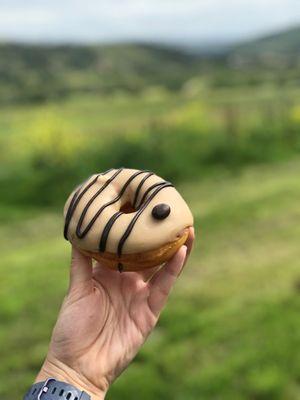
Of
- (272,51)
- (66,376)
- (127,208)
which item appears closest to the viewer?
(66,376)

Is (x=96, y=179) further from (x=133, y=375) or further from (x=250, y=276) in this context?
(x=250, y=276)

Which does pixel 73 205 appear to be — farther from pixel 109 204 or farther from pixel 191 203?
pixel 191 203

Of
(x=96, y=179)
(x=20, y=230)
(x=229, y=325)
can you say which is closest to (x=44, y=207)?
(x=20, y=230)

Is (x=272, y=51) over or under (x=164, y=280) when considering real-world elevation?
over

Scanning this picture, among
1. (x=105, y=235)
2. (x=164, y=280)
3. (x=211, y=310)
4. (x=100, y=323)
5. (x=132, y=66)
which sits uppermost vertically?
(x=132, y=66)

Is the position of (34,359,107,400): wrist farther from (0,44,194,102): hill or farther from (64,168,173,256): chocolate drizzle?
(0,44,194,102): hill

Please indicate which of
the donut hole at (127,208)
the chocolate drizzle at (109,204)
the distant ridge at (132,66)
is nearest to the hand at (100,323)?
the chocolate drizzle at (109,204)

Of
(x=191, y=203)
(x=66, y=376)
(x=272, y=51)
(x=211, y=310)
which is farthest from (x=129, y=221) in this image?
(x=272, y=51)
